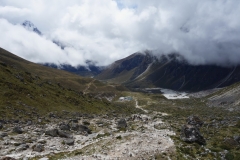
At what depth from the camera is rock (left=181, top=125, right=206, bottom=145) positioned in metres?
36.8

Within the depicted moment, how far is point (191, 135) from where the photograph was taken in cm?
3759

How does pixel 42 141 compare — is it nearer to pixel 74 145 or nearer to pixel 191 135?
pixel 74 145

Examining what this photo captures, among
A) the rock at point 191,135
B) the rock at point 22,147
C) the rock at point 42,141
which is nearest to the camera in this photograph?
the rock at point 22,147

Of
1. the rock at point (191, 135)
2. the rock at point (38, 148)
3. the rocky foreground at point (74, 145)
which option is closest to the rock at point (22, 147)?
the rocky foreground at point (74, 145)

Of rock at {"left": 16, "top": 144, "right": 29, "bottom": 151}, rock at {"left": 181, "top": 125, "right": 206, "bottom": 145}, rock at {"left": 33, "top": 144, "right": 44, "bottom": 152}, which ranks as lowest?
rock at {"left": 181, "top": 125, "right": 206, "bottom": 145}

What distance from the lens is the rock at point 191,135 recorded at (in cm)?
3681

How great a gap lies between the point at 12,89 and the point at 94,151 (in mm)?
41577

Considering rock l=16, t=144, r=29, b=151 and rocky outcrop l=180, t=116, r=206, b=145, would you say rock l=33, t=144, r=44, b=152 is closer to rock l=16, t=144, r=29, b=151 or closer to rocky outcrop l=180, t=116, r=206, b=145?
rock l=16, t=144, r=29, b=151

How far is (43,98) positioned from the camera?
68.1m

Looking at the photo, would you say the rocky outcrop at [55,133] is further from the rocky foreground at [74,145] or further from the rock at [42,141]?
the rock at [42,141]

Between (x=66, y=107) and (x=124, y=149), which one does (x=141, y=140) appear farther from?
(x=66, y=107)

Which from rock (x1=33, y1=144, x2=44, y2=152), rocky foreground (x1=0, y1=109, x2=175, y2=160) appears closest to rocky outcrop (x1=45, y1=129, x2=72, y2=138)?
rocky foreground (x1=0, y1=109, x2=175, y2=160)

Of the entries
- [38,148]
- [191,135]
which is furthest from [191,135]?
[38,148]

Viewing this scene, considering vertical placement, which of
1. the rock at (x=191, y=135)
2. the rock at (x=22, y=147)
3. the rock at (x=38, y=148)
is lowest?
the rock at (x=191, y=135)
